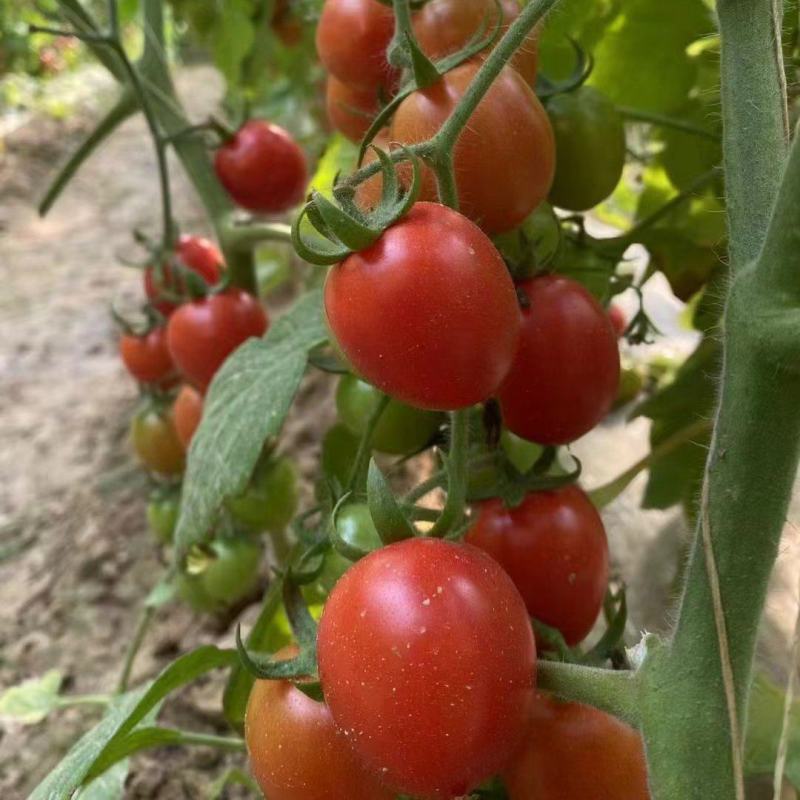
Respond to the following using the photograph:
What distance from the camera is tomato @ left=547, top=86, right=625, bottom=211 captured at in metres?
0.64

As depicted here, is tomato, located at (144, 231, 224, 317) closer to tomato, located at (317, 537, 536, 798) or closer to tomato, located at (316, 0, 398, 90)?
tomato, located at (316, 0, 398, 90)

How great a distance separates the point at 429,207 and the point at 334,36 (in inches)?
11.5

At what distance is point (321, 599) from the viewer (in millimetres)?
700

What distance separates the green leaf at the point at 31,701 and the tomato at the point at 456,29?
0.79m

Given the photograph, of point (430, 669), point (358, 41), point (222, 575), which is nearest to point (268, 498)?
point (222, 575)

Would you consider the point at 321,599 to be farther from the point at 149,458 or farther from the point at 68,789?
the point at 149,458

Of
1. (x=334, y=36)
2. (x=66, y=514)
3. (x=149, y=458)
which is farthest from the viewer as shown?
(x=66, y=514)

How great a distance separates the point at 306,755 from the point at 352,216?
0.27m

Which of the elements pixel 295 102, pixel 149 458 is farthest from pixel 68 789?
pixel 295 102

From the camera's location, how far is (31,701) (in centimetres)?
97

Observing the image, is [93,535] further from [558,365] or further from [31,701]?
[558,365]

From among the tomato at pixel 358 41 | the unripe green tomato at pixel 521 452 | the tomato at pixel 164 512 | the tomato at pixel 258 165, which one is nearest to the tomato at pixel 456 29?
the tomato at pixel 358 41

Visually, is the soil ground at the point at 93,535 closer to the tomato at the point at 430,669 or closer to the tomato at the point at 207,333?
the tomato at the point at 430,669

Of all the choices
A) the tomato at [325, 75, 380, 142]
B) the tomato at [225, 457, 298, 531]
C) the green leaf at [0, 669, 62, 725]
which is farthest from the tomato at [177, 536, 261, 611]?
the tomato at [325, 75, 380, 142]
